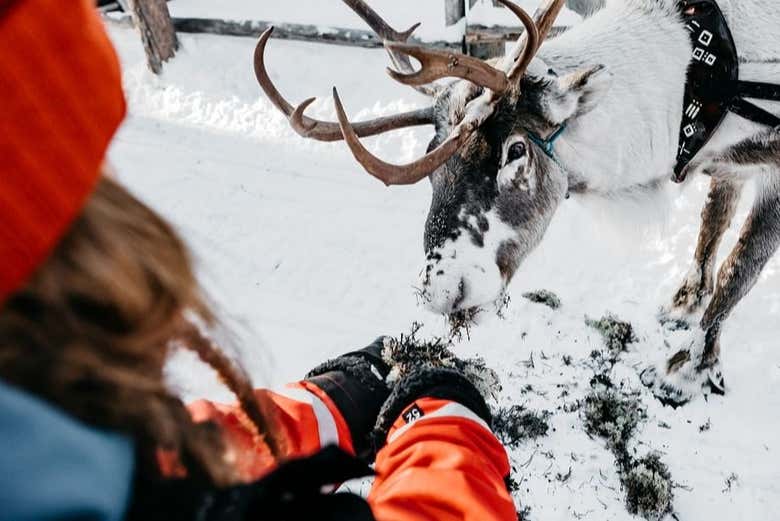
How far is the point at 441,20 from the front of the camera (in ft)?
20.8

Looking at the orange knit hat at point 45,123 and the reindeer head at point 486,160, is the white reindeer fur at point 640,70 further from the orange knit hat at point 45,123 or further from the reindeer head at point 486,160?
the orange knit hat at point 45,123

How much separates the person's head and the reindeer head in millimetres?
1735

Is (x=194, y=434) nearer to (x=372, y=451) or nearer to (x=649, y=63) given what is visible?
(x=372, y=451)

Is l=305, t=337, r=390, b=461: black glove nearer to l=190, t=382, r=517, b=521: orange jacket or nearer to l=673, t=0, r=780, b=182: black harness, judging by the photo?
l=190, t=382, r=517, b=521: orange jacket

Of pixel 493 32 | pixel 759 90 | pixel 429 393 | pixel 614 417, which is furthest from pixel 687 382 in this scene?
pixel 493 32

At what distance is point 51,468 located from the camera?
65 centimetres

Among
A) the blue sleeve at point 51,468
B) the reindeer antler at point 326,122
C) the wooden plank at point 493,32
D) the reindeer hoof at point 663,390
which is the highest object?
the blue sleeve at point 51,468

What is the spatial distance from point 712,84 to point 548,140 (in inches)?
33.5

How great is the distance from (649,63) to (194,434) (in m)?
2.78

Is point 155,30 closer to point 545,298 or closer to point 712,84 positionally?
point 545,298

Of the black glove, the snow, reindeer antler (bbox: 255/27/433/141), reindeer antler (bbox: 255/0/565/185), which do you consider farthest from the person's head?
the snow

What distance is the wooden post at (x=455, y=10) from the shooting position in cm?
573

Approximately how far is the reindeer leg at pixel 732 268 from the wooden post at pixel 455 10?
3229 mm

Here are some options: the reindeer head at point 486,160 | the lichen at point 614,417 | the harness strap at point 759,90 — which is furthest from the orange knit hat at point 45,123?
the lichen at point 614,417
